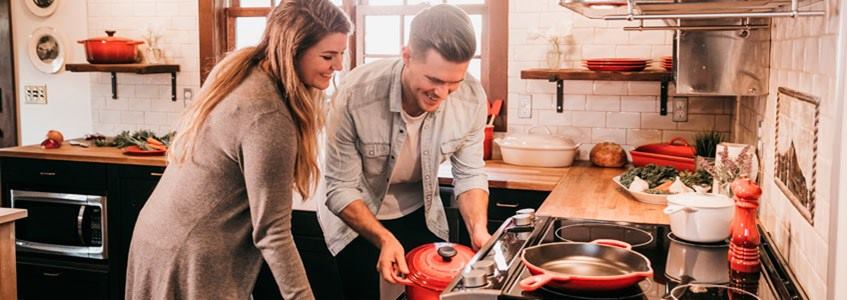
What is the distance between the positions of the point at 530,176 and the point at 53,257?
254 cm

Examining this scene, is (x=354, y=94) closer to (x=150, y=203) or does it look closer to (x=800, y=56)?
(x=150, y=203)

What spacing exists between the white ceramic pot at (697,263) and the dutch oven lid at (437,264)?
481 mm

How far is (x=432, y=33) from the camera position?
217 cm

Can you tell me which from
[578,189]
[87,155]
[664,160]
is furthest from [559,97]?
[87,155]

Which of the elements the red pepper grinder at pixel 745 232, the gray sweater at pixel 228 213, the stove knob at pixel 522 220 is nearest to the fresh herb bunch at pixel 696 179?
the stove knob at pixel 522 220

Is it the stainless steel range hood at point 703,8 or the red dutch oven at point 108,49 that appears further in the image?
the red dutch oven at point 108,49

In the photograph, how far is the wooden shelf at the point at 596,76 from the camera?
3590mm

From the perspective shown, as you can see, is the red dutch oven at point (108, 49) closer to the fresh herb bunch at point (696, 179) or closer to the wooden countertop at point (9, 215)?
the wooden countertop at point (9, 215)

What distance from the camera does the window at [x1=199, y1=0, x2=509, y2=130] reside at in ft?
13.6

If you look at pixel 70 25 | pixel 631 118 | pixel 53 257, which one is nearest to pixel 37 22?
pixel 70 25

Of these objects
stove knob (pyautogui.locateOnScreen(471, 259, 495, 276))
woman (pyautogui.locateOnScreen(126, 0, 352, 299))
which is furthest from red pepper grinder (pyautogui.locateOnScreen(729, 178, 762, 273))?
woman (pyautogui.locateOnScreen(126, 0, 352, 299))

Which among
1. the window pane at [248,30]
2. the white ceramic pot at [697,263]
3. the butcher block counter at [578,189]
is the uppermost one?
the window pane at [248,30]

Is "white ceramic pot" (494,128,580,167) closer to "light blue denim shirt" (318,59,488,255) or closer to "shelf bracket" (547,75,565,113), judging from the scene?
"shelf bracket" (547,75,565,113)

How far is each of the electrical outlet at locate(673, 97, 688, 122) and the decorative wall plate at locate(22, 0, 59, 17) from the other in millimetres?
3596
